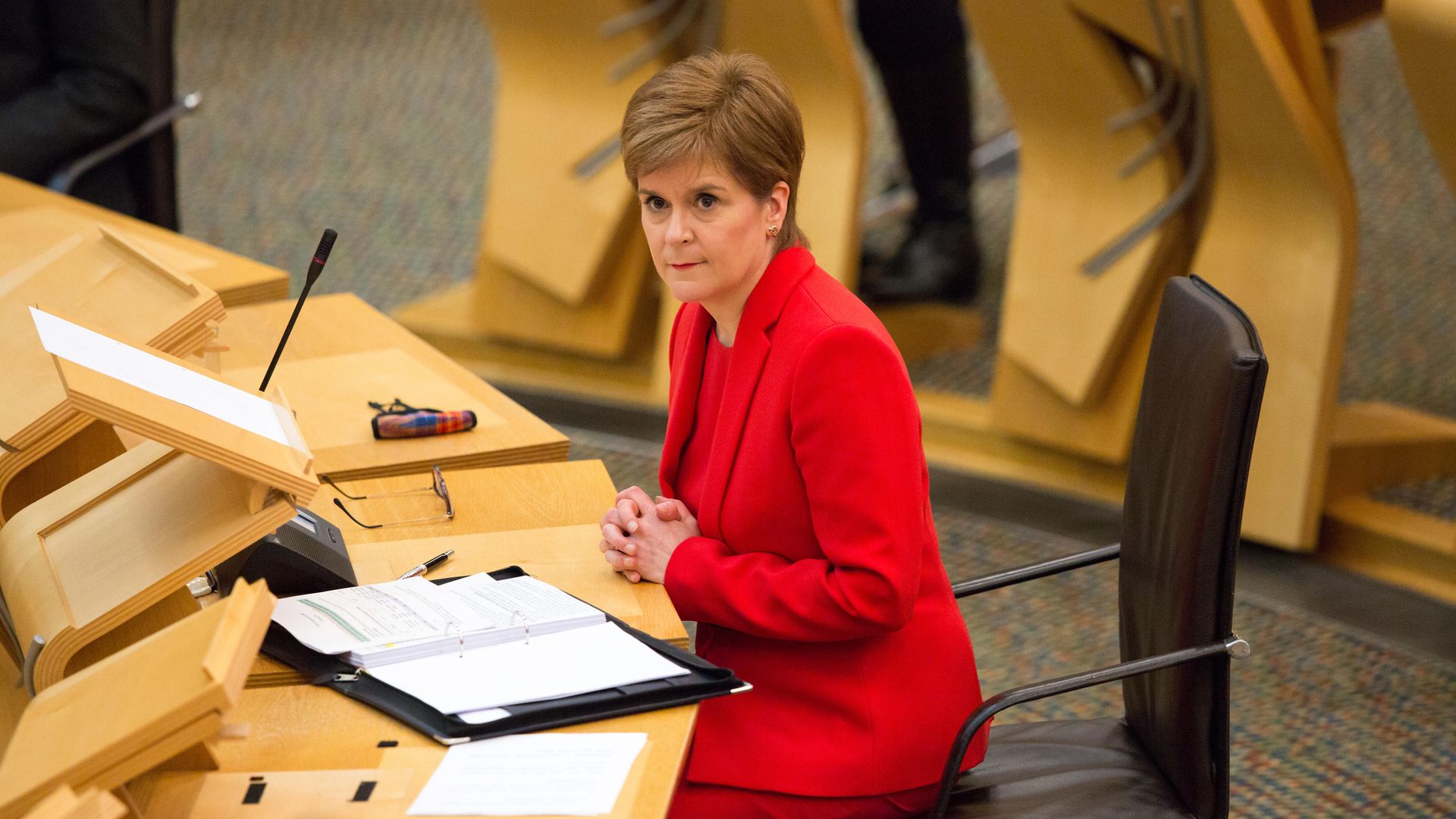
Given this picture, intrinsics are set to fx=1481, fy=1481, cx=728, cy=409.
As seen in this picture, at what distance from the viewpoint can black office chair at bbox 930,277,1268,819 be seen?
1.53 m

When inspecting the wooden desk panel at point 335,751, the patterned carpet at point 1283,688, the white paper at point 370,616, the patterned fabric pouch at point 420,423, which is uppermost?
the patterned fabric pouch at point 420,423

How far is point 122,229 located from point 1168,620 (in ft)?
6.51

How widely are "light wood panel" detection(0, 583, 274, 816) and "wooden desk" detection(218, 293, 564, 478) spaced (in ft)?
2.64

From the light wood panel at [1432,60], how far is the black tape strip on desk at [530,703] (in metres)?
1.92

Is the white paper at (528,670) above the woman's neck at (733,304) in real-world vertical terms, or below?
below

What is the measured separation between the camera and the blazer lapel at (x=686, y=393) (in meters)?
1.78

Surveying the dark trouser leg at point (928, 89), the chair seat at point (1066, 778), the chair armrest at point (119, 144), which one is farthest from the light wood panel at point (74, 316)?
the dark trouser leg at point (928, 89)

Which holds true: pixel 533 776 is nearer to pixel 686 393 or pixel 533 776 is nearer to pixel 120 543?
pixel 120 543

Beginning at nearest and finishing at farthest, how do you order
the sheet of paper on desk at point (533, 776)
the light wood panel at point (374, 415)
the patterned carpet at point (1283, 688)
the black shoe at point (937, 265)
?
the sheet of paper on desk at point (533, 776), the light wood panel at point (374, 415), the patterned carpet at point (1283, 688), the black shoe at point (937, 265)

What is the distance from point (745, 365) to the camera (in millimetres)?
1647

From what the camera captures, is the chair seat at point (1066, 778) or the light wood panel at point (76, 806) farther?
the chair seat at point (1066, 778)

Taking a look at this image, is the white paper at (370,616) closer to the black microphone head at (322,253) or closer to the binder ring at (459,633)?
the binder ring at (459,633)

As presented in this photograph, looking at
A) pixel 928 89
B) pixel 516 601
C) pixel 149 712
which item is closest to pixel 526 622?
pixel 516 601

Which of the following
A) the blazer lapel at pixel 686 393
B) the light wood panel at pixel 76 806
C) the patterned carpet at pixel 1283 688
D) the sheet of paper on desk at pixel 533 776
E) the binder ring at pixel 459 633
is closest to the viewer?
the light wood panel at pixel 76 806
